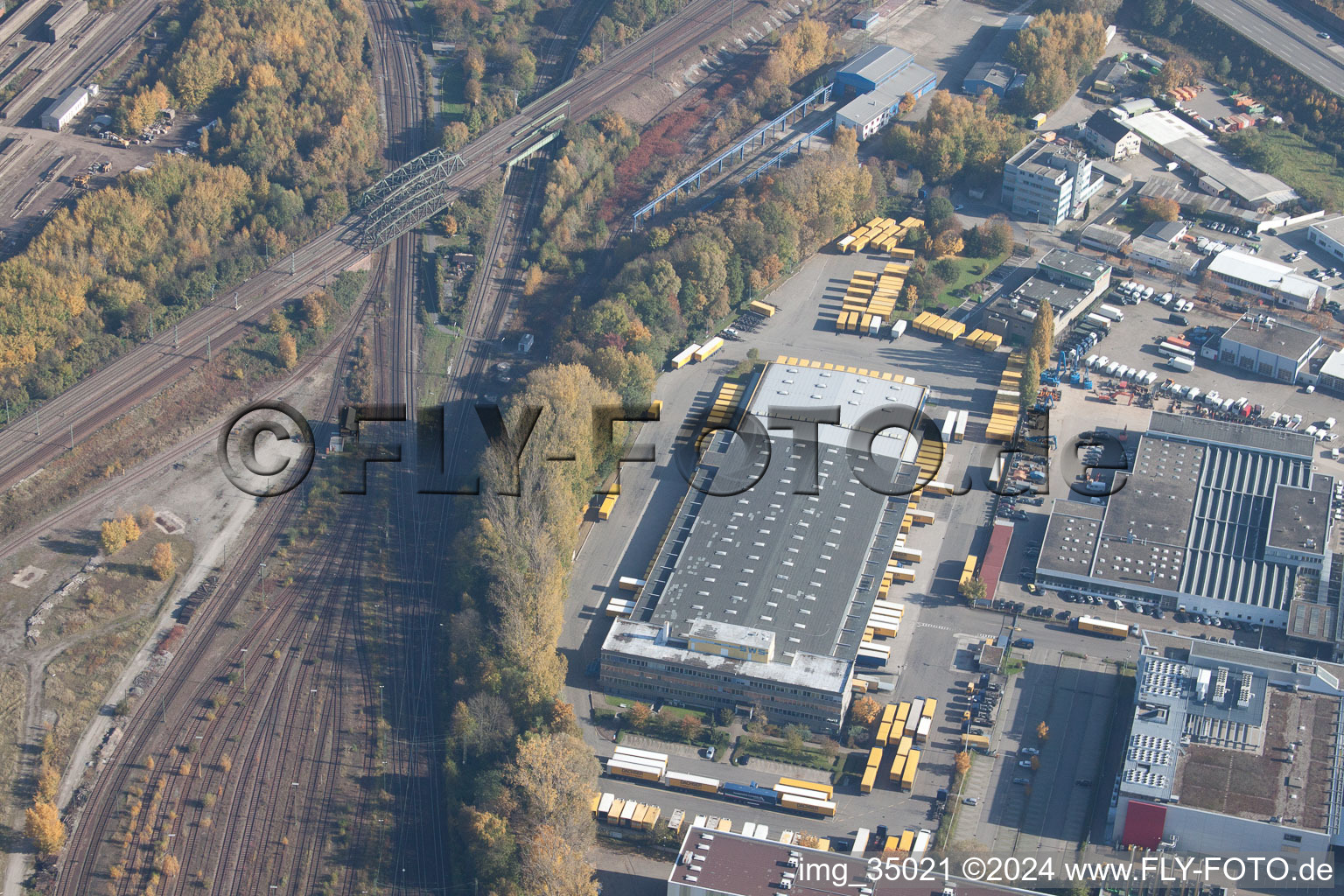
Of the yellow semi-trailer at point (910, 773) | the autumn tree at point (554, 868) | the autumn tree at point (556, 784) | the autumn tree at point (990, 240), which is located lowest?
the autumn tree at point (554, 868)

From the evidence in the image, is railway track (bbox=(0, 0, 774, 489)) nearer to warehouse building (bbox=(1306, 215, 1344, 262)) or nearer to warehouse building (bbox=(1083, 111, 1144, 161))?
warehouse building (bbox=(1083, 111, 1144, 161))

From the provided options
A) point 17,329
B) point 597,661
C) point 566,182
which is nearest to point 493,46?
point 566,182

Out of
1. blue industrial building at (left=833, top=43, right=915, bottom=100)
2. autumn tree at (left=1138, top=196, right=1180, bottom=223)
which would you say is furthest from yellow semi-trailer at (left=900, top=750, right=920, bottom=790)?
blue industrial building at (left=833, top=43, right=915, bottom=100)

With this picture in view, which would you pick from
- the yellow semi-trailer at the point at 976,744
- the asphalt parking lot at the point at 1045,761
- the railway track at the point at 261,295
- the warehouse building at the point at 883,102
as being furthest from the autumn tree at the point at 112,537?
the warehouse building at the point at 883,102

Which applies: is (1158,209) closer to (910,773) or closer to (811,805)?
(910,773)

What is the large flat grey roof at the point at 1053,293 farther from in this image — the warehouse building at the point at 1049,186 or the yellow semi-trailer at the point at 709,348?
the yellow semi-trailer at the point at 709,348

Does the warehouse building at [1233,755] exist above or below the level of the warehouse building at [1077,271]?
below
